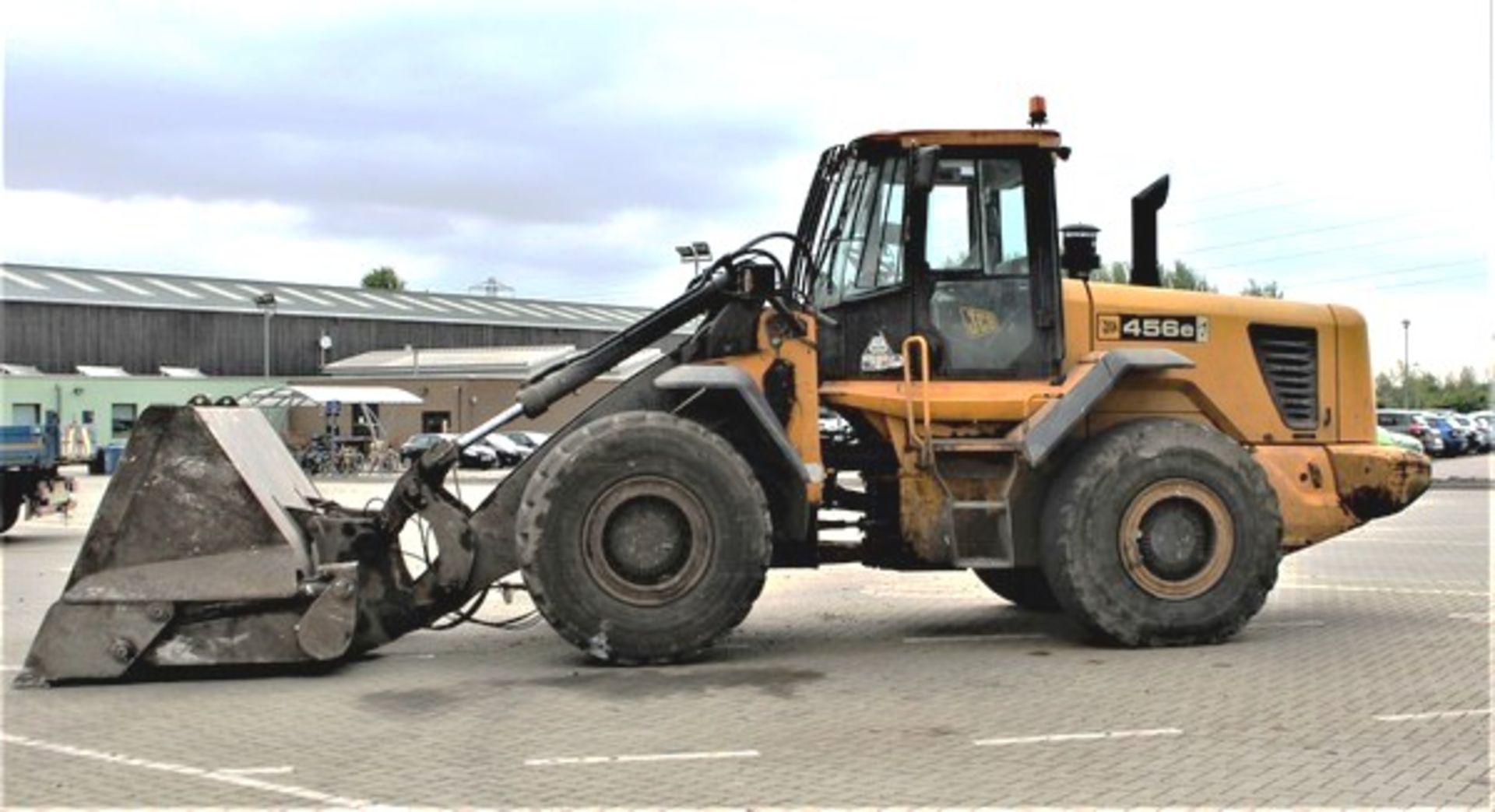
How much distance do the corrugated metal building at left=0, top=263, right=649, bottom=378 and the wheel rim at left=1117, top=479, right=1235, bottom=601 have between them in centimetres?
6094

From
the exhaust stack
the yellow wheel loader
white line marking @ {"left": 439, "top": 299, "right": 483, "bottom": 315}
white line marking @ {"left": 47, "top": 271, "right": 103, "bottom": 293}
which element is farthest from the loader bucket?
white line marking @ {"left": 439, "top": 299, "right": 483, "bottom": 315}

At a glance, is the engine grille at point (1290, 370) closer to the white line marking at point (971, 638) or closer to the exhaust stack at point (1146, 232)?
the exhaust stack at point (1146, 232)

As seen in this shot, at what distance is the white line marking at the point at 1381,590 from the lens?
13000mm

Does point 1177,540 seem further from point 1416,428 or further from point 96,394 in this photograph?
point 96,394

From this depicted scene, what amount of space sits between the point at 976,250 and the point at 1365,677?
349 centimetres

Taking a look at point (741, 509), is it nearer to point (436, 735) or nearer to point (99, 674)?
point (436, 735)

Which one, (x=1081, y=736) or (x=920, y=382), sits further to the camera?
(x=920, y=382)

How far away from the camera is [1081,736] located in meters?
7.26

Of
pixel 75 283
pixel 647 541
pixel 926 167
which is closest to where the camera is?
pixel 647 541

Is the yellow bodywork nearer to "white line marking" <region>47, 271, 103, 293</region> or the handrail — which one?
the handrail

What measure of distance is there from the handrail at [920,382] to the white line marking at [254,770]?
4.54 m

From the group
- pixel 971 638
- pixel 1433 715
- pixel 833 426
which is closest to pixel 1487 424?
pixel 971 638

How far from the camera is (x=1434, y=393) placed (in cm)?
9738

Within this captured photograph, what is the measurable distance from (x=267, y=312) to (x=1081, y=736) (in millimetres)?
63816
